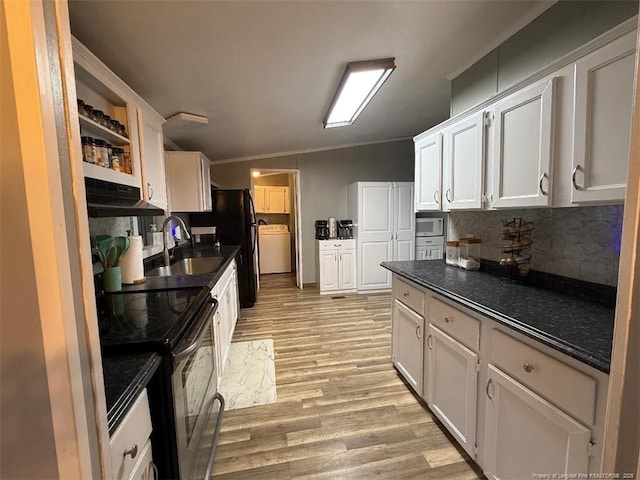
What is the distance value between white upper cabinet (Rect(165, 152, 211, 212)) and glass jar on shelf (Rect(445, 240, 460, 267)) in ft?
8.40

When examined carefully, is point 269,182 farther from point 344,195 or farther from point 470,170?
point 470,170

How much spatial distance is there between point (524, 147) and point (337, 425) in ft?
6.36

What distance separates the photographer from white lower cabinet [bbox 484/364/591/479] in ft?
3.20

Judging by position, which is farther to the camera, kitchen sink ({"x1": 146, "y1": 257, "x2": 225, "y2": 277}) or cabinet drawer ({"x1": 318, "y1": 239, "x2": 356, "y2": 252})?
cabinet drawer ({"x1": 318, "y1": 239, "x2": 356, "y2": 252})

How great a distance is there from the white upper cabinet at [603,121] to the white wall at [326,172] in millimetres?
4045

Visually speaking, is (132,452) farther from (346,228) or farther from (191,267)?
(346,228)

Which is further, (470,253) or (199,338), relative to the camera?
(470,253)

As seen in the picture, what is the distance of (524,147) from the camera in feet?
4.89

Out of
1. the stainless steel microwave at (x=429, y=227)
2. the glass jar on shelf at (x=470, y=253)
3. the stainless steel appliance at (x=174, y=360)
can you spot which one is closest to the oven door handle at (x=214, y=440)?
the stainless steel appliance at (x=174, y=360)

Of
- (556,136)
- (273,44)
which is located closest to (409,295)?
(556,136)

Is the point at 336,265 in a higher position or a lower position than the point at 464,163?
lower

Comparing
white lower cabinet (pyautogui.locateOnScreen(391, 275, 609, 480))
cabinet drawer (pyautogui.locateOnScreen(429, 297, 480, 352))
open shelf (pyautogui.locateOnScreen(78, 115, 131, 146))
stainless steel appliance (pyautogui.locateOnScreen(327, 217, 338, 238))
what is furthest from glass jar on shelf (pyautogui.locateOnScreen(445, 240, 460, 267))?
stainless steel appliance (pyautogui.locateOnScreen(327, 217, 338, 238))

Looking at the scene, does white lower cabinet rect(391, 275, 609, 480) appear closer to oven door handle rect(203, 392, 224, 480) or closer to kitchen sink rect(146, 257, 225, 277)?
A: oven door handle rect(203, 392, 224, 480)

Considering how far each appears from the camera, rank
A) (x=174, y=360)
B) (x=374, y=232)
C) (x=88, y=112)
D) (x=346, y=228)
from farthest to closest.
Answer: (x=346, y=228) < (x=374, y=232) < (x=88, y=112) < (x=174, y=360)
